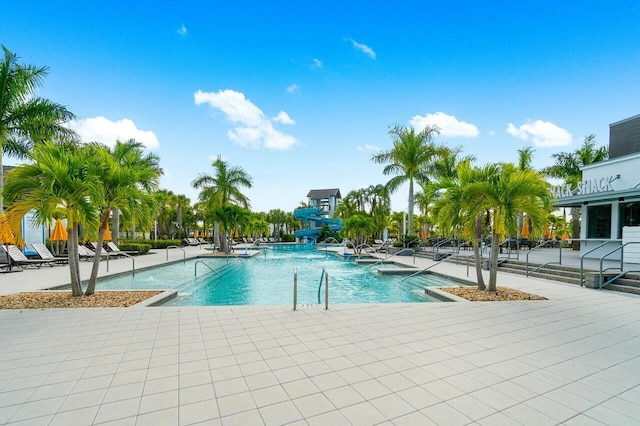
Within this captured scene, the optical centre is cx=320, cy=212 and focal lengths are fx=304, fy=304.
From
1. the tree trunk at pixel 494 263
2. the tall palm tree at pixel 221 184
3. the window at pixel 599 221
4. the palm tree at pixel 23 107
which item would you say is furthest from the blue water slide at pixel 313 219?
the tree trunk at pixel 494 263

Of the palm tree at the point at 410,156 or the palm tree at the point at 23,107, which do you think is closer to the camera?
the palm tree at the point at 23,107

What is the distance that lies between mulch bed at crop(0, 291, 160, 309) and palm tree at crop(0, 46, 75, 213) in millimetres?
8276

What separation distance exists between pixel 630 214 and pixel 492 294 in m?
11.2

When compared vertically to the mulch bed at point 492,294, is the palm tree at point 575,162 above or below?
above

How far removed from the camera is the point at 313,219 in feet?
152

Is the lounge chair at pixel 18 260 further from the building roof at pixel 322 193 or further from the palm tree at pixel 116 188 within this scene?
the building roof at pixel 322 193

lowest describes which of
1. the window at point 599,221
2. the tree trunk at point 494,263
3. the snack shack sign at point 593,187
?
the tree trunk at point 494,263

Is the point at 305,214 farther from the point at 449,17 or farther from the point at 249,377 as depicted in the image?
the point at 249,377

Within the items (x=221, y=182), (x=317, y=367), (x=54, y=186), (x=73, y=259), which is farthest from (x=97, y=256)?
(x=221, y=182)

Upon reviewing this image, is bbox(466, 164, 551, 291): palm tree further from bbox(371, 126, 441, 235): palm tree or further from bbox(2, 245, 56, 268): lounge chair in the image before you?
bbox(2, 245, 56, 268): lounge chair

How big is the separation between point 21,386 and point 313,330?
134 inches

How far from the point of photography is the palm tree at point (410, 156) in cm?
2161

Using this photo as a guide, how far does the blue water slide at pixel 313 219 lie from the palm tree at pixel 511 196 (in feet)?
113

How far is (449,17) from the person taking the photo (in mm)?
12328
